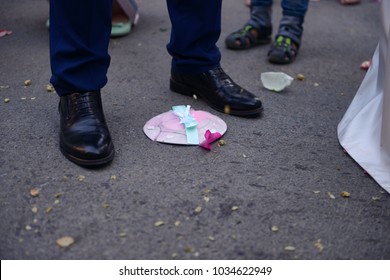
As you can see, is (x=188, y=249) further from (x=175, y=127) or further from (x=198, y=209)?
(x=175, y=127)

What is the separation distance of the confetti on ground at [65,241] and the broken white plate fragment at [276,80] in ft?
3.58

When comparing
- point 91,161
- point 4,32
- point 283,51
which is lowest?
point 4,32

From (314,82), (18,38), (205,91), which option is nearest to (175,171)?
(205,91)

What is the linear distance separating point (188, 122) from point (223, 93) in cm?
20

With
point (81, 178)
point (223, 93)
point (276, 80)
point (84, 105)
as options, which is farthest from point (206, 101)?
point (81, 178)

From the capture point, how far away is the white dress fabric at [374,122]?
1.33 m

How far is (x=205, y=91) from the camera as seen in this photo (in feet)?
5.64

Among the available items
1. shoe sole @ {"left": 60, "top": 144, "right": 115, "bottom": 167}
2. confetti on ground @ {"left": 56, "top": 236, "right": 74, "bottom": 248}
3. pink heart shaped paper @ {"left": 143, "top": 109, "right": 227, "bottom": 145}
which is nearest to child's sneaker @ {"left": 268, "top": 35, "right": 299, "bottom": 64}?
pink heart shaped paper @ {"left": 143, "top": 109, "right": 227, "bottom": 145}

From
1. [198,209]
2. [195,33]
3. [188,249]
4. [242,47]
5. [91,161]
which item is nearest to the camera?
[188,249]

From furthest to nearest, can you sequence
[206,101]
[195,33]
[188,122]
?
[206,101], [195,33], [188,122]

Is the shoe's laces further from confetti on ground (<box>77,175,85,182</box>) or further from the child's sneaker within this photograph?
the child's sneaker

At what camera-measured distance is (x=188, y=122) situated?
153cm

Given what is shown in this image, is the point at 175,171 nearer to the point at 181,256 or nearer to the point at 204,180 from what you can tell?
the point at 204,180

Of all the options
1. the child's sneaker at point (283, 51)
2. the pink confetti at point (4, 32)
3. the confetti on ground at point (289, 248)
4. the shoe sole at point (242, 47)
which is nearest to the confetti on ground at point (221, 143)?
the confetti on ground at point (289, 248)
